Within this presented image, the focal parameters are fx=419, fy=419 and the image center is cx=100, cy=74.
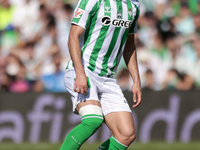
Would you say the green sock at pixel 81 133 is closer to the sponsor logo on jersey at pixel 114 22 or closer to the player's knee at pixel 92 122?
the player's knee at pixel 92 122

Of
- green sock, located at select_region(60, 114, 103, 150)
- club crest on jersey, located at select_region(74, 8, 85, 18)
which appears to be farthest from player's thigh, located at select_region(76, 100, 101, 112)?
club crest on jersey, located at select_region(74, 8, 85, 18)

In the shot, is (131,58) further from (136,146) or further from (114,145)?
(136,146)

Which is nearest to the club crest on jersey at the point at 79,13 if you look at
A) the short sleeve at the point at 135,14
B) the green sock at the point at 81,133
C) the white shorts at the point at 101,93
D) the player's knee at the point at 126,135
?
the white shorts at the point at 101,93

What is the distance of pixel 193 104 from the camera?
819 cm

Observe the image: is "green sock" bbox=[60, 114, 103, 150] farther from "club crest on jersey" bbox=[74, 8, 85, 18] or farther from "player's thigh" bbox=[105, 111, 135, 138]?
"club crest on jersey" bbox=[74, 8, 85, 18]

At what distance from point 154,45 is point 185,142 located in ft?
7.34

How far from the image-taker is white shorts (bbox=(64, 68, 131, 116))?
13.2 ft

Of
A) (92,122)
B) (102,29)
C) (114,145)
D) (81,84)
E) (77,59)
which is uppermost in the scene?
(102,29)

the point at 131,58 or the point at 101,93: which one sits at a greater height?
the point at 131,58

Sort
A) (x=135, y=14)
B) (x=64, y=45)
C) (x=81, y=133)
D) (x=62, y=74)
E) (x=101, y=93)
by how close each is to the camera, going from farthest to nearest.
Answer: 1. (x=64, y=45)
2. (x=62, y=74)
3. (x=135, y=14)
4. (x=101, y=93)
5. (x=81, y=133)

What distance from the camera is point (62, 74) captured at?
8.50m

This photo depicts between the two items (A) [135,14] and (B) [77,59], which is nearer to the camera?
(B) [77,59]

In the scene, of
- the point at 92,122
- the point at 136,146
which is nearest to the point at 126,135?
the point at 92,122

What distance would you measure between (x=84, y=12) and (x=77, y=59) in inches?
18.3
